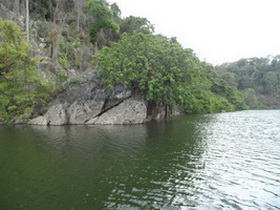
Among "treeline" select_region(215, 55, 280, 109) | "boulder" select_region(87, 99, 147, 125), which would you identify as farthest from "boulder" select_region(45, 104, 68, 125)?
"treeline" select_region(215, 55, 280, 109)

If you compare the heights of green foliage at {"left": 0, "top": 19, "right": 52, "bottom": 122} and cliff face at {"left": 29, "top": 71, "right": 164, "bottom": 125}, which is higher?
green foliage at {"left": 0, "top": 19, "right": 52, "bottom": 122}

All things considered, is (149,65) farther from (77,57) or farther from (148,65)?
(77,57)

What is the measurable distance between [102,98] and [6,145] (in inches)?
703

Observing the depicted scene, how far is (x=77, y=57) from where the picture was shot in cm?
4828

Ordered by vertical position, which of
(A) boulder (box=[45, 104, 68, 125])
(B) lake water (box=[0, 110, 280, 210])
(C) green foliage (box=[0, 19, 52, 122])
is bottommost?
(B) lake water (box=[0, 110, 280, 210])

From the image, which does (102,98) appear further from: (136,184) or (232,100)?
(232,100)

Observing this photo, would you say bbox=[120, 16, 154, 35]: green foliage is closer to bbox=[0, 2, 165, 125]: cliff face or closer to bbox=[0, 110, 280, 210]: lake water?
bbox=[0, 2, 165, 125]: cliff face

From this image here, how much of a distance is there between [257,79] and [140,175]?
140 m

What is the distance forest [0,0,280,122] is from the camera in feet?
105

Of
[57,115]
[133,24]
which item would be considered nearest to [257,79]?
[133,24]

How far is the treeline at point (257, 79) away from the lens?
351 feet

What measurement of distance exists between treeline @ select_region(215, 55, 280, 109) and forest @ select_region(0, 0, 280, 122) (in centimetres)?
6856

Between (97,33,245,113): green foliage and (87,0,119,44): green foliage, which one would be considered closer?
(97,33,245,113): green foliage

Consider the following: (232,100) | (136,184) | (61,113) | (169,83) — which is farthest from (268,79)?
(136,184)
